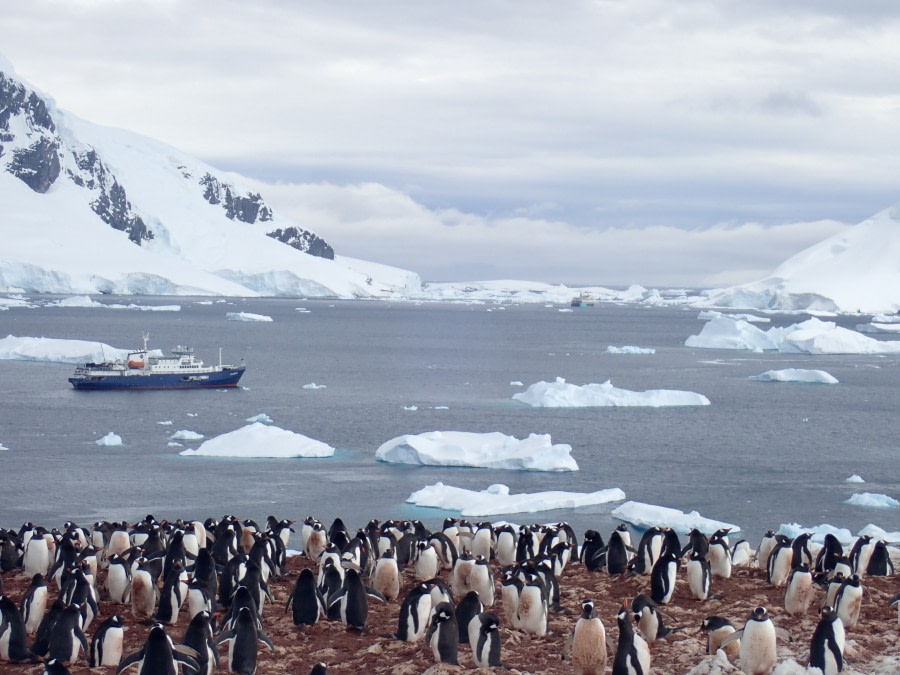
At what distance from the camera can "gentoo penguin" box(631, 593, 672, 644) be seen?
36.1 feet

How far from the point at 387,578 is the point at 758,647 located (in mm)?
4650

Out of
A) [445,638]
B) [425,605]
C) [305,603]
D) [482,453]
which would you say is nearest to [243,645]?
[305,603]

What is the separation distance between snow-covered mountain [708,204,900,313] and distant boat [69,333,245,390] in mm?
98145

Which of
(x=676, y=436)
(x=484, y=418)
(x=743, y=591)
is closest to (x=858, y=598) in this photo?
(x=743, y=591)

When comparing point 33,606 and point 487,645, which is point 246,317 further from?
point 487,645

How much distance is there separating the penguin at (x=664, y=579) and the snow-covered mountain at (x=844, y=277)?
131903 mm

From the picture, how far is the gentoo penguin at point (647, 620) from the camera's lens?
36.1ft

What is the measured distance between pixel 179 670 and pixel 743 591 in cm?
718

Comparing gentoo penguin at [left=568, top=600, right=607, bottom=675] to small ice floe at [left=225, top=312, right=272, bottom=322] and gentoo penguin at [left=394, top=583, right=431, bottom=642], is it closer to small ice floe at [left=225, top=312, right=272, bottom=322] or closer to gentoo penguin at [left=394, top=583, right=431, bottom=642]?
gentoo penguin at [left=394, top=583, right=431, bottom=642]

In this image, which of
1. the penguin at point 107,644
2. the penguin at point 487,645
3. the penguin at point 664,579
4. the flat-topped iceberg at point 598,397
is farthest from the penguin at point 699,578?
the flat-topped iceberg at point 598,397

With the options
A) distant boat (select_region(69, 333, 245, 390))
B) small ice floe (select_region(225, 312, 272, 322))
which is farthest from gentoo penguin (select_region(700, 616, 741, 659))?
small ice floe (select_region(225, 312, 272, 322))

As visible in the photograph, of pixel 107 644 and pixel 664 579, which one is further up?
pixel 664 579

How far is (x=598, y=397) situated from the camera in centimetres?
4881

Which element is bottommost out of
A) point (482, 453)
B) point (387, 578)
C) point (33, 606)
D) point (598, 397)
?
point (482, 453)
